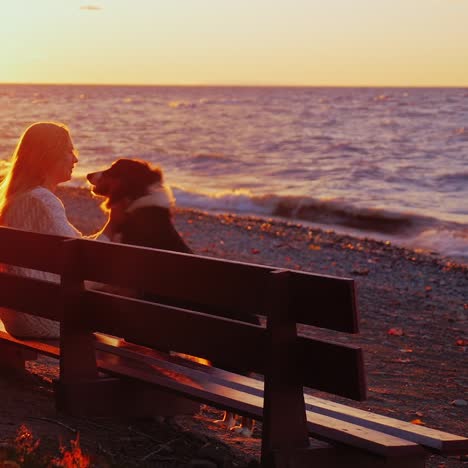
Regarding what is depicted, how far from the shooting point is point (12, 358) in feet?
19.6

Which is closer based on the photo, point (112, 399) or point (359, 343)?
point (112, 399)

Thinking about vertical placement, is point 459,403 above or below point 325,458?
below

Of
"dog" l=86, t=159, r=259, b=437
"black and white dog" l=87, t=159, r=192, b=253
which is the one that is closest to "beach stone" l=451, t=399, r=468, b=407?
"dog" l=86, t=159, r=259, b=437

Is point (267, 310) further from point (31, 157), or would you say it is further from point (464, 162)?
point (464, 162)

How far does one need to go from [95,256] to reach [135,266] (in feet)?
1.11

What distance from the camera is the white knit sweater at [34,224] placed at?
5609 mm

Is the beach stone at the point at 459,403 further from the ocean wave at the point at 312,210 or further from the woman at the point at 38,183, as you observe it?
the ocean wave at the point at 312,210

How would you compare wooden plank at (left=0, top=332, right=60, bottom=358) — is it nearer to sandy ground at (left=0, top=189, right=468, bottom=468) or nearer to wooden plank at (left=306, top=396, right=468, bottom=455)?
sandy ground at (left=0, top=189, right=468, bottom=468)

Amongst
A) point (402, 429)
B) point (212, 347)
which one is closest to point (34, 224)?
point (212, 347)

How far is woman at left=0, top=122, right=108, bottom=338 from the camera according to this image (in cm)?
562

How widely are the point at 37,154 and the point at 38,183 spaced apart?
0.54 ft

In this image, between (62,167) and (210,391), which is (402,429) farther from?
(62,167)

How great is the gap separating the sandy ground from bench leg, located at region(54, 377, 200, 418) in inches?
2.5

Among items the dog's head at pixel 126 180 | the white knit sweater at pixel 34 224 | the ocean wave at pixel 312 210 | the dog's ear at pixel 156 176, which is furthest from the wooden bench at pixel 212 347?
the ocean wave at pixel 312 210
